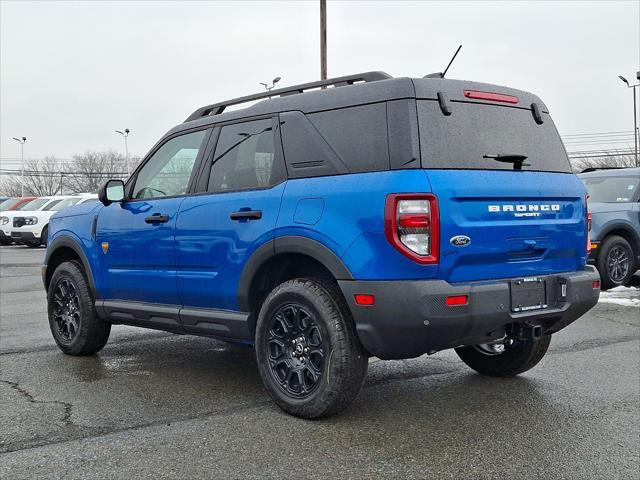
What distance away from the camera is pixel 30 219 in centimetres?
2380

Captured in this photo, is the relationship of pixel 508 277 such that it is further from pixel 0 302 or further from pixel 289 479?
pixel 0 302

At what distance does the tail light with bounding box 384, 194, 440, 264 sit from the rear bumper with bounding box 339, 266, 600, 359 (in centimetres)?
16

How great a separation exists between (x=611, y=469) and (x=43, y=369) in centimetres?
418

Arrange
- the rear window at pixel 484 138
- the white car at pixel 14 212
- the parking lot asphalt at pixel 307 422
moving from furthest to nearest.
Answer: the white car at pixel 14 212
the rear window at pixel 484 138
the parking lot asphalt at pixel 307 422

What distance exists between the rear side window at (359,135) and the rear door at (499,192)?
0.22 metres

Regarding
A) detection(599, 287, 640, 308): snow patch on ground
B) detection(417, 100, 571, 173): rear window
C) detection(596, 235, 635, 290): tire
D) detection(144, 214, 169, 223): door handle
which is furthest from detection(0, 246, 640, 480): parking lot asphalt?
detection(596, 235, 635, 290): tire

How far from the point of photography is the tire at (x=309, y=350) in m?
4.16

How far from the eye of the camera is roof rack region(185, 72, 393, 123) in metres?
4.46

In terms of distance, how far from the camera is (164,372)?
5688mm

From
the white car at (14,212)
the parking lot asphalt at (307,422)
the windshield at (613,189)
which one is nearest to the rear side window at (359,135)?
the parking lot asphalt at (307,422)

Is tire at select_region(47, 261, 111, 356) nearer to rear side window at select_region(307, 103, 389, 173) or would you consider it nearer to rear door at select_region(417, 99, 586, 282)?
rear side window at select_region(307, 103, 389, 173)

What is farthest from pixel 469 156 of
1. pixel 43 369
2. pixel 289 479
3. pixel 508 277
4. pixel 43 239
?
pixel 43 239

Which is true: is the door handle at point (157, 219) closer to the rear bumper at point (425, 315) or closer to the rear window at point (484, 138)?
the rear bumper at point (425, 315)

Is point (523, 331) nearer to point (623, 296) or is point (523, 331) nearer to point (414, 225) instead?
point (414, 225)
